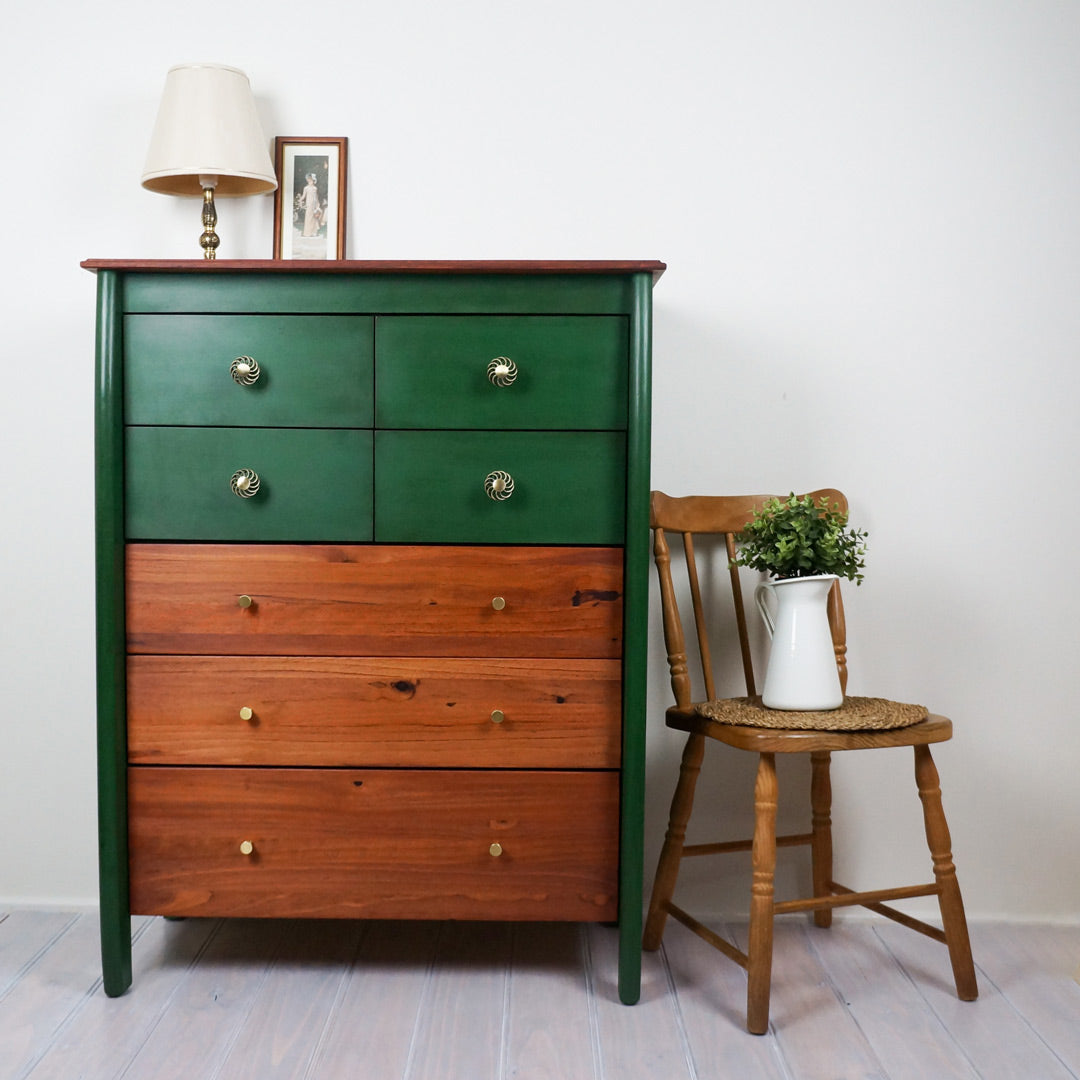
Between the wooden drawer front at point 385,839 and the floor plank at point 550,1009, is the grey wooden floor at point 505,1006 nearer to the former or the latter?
the floor plank at point 550,1009

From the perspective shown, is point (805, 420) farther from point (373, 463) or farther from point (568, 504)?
point (373, 463)

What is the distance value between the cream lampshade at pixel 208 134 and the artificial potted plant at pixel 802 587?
1137 millimetres

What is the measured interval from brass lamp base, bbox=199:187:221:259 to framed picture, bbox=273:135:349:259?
0.14 m

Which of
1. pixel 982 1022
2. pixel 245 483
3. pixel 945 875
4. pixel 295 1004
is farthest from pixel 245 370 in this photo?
pixel 982 1022

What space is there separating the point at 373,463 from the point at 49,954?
1.12 m

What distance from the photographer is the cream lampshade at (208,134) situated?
1.89 meters

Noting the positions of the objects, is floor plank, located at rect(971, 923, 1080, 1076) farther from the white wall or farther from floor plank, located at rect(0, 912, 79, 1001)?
floor plank, located at rect(0, 912, 79, 1001)

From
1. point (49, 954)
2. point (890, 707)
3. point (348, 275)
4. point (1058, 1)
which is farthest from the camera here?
point (1058, 1)

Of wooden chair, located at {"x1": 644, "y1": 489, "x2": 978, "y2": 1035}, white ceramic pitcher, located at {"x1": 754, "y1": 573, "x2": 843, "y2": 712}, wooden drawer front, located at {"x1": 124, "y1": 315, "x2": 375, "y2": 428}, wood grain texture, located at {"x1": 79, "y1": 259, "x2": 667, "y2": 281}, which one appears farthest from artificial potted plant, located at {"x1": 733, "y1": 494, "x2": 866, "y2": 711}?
wooden drawer front, located at {"x1": 124, "y1": 315, "x2": 375, "y2": 428}

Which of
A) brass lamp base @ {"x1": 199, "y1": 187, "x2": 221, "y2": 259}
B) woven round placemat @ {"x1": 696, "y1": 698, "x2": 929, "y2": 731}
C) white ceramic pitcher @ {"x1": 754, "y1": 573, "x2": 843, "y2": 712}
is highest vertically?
brass lamp base @ {"x1": 199, "y1": 187, "x2": 221, "y2": 259}

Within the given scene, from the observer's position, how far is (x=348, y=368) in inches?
64.6

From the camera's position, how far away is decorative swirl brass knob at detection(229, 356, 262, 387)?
1.61 m

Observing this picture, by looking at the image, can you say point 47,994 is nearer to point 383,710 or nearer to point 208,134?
point 383,710

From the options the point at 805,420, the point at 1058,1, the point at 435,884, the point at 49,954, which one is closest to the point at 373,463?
the point at 435,884
